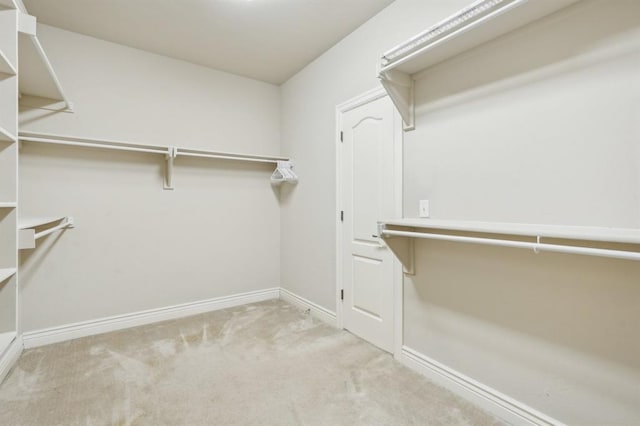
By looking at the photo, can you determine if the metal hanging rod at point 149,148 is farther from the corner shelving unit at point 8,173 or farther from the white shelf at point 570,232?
the white shelf at point 570,232

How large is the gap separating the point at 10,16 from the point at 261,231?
107 inches

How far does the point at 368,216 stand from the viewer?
2652mm

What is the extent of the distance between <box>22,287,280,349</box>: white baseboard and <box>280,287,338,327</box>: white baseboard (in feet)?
0.63

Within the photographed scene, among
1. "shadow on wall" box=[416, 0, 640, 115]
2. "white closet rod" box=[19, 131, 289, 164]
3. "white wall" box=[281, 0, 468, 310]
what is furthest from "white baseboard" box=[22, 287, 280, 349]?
"shadow on wall" box=[416, 0, 640, 115]

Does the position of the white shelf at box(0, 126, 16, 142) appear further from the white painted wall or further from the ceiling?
the white painted wall

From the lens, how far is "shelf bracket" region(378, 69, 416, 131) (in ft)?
6.78

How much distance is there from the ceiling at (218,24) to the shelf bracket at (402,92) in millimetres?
709

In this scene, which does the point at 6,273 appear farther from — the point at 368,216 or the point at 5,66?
the point at 368,216

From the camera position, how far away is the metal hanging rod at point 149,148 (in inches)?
97.0

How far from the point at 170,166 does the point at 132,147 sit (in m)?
0.36

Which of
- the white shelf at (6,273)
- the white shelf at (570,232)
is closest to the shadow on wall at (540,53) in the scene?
the white shelf at (570,232)

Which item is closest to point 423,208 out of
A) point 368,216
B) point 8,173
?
point 368,216

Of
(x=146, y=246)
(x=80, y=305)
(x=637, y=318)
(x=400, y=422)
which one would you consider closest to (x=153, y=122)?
(x=146, y=246)

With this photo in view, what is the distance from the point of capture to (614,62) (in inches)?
52.8
